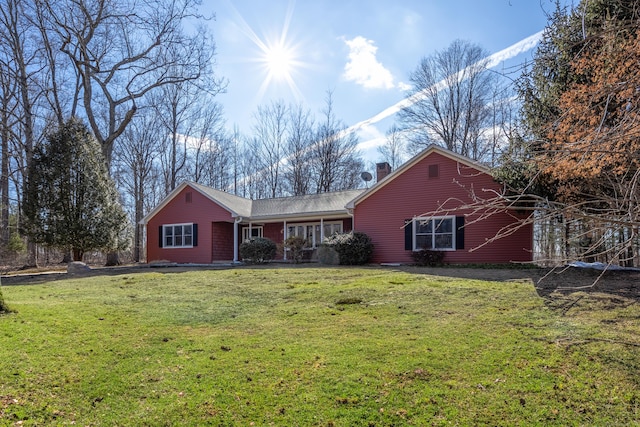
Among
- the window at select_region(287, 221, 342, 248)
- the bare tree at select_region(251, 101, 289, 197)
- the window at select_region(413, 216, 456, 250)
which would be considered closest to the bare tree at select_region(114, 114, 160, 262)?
the bare tree at select_region(251, 101, 289, 197)

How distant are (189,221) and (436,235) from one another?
1292 centimetres

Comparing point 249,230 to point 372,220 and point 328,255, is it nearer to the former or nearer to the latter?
point 328,255

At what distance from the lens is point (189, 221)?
21.1 meters

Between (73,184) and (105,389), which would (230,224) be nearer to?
(73,184)

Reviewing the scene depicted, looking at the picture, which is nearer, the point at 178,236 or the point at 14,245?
the point at 178,236

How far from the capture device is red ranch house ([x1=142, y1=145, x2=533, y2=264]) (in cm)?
1476

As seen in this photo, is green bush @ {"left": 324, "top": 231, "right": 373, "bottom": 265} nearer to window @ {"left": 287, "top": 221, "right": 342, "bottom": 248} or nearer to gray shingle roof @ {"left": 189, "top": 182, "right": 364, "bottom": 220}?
gray shingle roof @ {"left": 189, "top": 182, "right": 364, "bottom": 220}

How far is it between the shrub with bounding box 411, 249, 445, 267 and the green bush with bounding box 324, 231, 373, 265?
201cm

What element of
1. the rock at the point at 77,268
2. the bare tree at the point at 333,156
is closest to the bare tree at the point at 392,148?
the bare tree at the point at 333,156

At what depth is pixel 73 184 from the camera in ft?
53.4

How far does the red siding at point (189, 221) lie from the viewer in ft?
67.2

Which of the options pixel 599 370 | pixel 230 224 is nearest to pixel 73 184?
pixel 230 224

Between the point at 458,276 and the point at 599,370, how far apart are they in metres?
6.80

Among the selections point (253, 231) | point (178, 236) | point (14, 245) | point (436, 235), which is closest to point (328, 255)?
point (436, 235)
